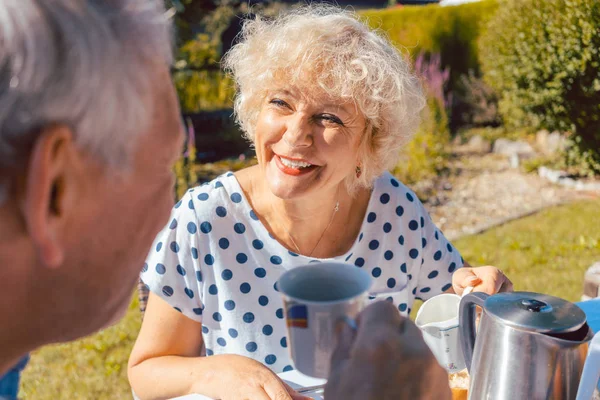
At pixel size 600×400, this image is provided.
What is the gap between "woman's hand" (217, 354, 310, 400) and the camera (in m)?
1.48

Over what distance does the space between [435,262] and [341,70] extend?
2.92ft

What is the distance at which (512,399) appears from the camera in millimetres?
1277

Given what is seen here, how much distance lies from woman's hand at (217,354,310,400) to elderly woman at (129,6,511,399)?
35 cm

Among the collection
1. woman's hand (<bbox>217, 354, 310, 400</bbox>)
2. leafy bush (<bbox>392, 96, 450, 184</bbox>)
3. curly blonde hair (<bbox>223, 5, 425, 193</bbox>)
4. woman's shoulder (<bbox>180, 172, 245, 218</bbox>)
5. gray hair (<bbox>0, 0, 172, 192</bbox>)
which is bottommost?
leafy bush (<bbox>392, 96, 450, 184</bbox>)

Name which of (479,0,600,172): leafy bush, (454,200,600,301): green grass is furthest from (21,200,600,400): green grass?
(479,0,600,172): leafy bush

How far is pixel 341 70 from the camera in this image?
1997mm

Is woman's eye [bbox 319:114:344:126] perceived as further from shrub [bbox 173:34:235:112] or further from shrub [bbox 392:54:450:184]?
shrub [bbox 173:34:235:112]

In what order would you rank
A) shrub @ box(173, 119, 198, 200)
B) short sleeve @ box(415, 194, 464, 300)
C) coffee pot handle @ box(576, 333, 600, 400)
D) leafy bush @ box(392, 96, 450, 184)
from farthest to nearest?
leafy bush @ box(392, 96, 450, 184) → shrub @ box(173, 119, 198, 200) → short sleeve @ box(415, 194, 464, 300) → coffee pot handle @ box(576, 333, 600, 400)

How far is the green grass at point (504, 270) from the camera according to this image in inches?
135

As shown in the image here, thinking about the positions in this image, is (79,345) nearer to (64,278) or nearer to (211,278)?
(211,278)

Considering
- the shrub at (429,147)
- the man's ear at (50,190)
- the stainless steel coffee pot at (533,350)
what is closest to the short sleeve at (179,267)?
the stainless steel coffee pot at (533,350)

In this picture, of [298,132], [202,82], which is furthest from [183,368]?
[202,82]

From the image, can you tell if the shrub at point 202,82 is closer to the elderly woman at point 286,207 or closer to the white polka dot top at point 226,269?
the elderly woman at point 286,207

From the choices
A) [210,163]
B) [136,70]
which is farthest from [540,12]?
[136,70]
